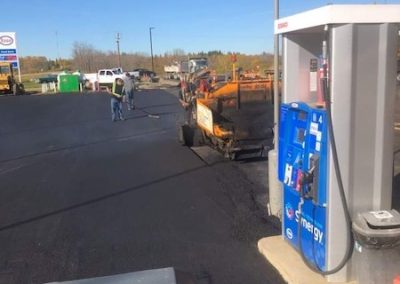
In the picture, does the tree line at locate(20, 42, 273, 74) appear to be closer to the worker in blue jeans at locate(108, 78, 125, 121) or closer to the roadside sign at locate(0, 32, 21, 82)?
the roadside sign at locate(0, 32, 21, 82)

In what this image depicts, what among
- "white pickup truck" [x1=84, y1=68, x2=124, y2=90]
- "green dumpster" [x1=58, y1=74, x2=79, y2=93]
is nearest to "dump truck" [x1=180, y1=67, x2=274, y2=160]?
"white pickup truck" [x1=84, y1=68, x2=124, y2=90]

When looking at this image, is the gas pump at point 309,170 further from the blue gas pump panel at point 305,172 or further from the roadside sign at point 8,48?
the roadside sign at point 8,48

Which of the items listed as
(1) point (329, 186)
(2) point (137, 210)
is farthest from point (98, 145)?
(1) point (329, 186)

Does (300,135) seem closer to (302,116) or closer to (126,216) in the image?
(302,116)

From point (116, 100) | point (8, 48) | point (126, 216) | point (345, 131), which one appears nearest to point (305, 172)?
point (345, 131)

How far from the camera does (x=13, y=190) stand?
906 cm

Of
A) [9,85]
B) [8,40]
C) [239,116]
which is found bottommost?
[9,85]

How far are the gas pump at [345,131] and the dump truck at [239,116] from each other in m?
5.93

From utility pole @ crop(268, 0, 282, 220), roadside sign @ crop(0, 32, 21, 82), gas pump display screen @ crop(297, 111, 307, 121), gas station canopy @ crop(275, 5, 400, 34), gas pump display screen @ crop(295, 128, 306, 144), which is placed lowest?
utility pole @ crop(268, 0, 282, 220)

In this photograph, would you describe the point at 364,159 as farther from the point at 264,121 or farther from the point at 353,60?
the point at 264,121

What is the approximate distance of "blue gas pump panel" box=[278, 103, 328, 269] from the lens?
450cm

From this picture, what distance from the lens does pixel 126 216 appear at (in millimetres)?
7121

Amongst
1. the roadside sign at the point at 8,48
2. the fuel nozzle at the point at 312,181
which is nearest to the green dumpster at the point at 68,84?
the roadside sign at the point at 8,48

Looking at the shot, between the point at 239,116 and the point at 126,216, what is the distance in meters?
4.74
